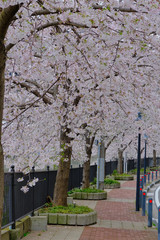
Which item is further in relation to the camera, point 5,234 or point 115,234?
point 115,234

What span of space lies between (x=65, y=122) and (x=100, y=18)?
499cm

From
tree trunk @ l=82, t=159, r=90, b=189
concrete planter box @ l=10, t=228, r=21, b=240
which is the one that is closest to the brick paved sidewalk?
concrete planter box @ l=10, t=228, r=21, b=240

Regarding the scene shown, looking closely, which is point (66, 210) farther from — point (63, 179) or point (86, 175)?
point (86, 175)

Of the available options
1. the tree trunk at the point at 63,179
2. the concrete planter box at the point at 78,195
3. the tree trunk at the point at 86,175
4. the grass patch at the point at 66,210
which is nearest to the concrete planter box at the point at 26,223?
the grass patch at the point at 66,210

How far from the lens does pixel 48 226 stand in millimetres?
10609

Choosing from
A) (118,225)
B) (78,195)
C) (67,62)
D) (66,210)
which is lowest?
(118,225)

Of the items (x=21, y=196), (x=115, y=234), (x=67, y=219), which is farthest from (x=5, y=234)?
(x=115, y=234)

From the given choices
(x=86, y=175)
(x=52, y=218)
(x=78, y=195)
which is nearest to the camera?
(x=52, y=218)

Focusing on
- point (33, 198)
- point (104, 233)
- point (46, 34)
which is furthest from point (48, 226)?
point (46, 34)

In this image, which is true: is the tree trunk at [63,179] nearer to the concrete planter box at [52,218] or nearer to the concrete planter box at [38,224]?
the concrete planter box at [52,218]

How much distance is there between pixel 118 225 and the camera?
1114 centimetres

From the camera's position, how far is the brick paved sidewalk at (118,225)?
9.57 metres

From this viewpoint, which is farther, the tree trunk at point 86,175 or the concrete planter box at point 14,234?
the tree trunk at point 86,175

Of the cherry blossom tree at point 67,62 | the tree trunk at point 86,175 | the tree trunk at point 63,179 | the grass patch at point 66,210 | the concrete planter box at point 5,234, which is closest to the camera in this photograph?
the cherry blossom tree at point 67,62
